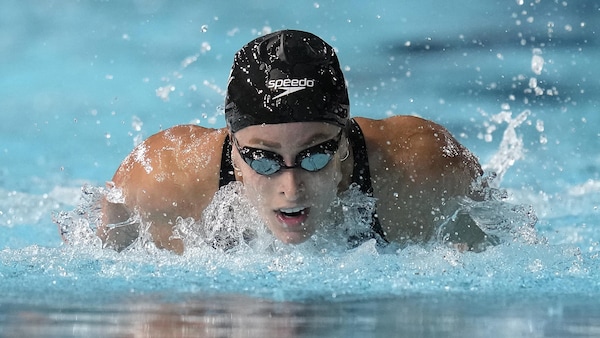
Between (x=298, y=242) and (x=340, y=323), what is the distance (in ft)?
4.08

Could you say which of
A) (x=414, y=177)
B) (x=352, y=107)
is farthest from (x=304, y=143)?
(x=352, y=107)

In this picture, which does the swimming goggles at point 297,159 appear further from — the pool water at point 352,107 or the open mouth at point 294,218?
the pool water at point 352,107

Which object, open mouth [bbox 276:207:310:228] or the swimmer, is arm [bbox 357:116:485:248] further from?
open mouth [bbox 276:207:310:228]

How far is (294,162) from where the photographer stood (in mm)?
3018

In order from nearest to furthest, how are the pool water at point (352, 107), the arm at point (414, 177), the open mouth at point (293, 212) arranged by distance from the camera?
the pool water at point (352, 107) → the open mouth at point (293, 212) → the arm at point (414, 177)

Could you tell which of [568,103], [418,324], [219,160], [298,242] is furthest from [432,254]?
[568,103]

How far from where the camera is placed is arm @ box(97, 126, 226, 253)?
346 cm

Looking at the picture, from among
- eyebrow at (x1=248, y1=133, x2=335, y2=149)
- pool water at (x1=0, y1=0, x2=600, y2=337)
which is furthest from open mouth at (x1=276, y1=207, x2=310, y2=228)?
eyebrow at (x1=248, y1=133, x2=335, y2=149)

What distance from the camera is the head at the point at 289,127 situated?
9.97 feet

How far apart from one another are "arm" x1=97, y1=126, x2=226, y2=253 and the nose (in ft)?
1.52

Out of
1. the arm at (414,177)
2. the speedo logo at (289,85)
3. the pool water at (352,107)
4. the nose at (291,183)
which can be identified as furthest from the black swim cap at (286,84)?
the pool water at (352,107)

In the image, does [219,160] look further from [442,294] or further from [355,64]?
[355,64]

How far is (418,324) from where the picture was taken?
6.40ft

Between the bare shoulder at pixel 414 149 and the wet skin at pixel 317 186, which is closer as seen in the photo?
the wet skin at pixel 317 186
